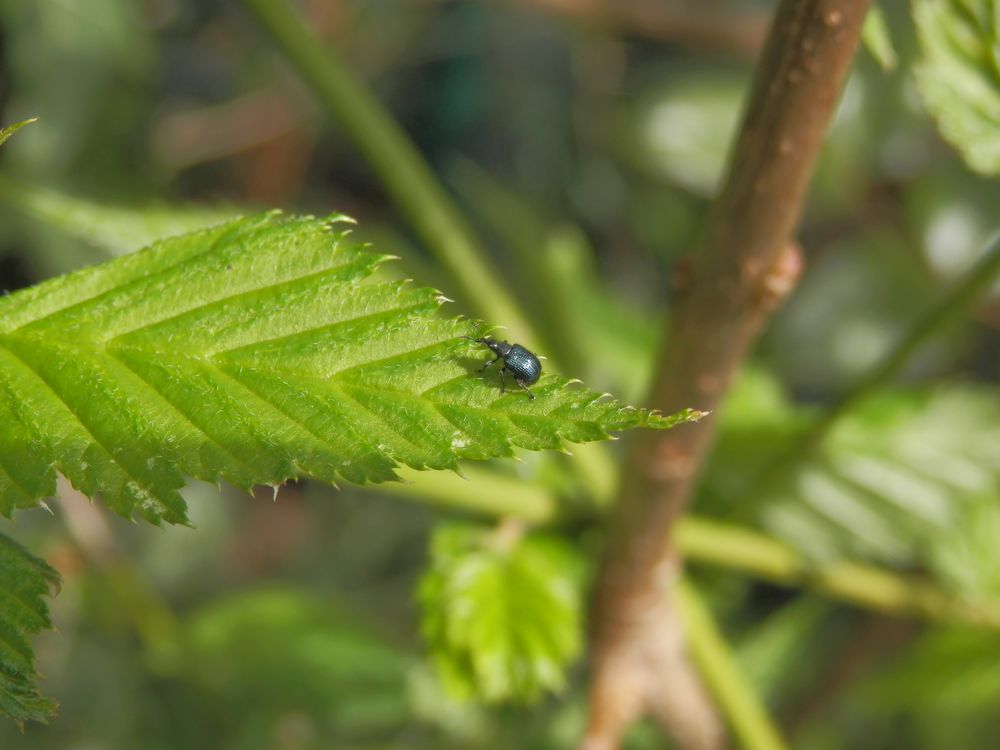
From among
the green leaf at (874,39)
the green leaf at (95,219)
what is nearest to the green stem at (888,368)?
the green leaf at (874,39)

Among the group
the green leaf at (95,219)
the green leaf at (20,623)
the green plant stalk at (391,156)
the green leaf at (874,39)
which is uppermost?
the green plant stalk at (391,156)

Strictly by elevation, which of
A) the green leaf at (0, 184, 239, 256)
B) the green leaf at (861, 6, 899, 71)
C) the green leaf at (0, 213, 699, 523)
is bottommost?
the green leaf at (0, 213, 699, 523)

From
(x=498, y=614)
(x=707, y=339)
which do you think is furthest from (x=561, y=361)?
(x=707, y=339)

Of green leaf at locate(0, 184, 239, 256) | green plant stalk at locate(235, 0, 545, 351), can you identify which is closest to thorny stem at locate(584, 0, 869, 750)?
green plant stalk at locate(235, 0, 545, 351)

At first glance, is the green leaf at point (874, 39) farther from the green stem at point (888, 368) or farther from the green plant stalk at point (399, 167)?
the green plant stalk at point (399, 167)

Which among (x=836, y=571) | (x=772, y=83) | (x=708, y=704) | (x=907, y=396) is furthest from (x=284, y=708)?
(x=772, y=83)

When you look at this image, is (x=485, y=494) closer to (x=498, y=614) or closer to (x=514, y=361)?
(x=498, y=614)

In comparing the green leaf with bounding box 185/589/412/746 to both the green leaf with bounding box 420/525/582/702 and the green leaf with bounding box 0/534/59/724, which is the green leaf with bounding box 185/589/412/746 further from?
the green leaf with bounding box 0/534/59/724
